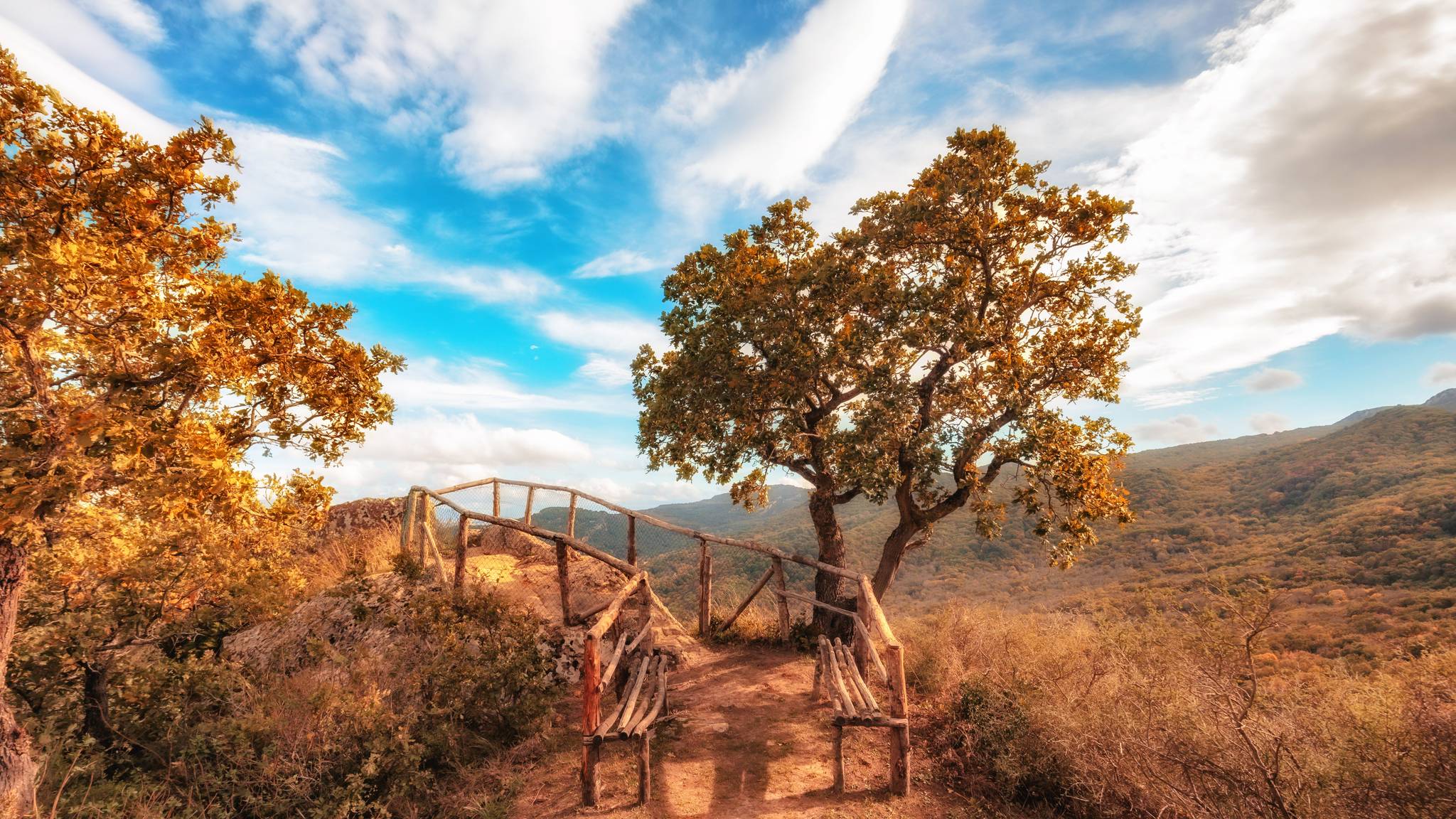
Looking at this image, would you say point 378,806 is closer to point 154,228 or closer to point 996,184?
point 154,228

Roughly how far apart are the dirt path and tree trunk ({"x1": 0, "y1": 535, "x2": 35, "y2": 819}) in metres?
4.93

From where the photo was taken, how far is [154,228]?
5.77 m

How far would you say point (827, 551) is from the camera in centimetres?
1252

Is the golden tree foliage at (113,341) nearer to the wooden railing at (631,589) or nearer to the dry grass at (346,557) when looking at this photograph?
the wooden railing at (631,589)

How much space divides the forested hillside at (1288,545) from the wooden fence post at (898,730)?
4.02m

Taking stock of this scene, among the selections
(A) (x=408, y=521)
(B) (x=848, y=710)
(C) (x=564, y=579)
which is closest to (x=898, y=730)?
(B) (x=848, y=710)

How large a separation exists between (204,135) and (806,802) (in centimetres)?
998

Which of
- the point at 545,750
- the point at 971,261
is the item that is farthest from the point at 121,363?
the point at 971,261

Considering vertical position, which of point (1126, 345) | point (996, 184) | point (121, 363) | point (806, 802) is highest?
point (996, 184)

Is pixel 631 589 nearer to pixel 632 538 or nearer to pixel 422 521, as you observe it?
pixel 632 538

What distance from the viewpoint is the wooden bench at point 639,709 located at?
6.23 metres

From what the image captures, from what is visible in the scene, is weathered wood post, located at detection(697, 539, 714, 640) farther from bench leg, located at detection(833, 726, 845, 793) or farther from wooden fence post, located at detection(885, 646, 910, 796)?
wooden fence post, located at detection(885, 646, 910, 796)

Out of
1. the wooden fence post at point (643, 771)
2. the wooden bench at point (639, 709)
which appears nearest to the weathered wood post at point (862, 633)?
the wooden bench at point (639, 709)

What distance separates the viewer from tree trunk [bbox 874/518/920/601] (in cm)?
1148
